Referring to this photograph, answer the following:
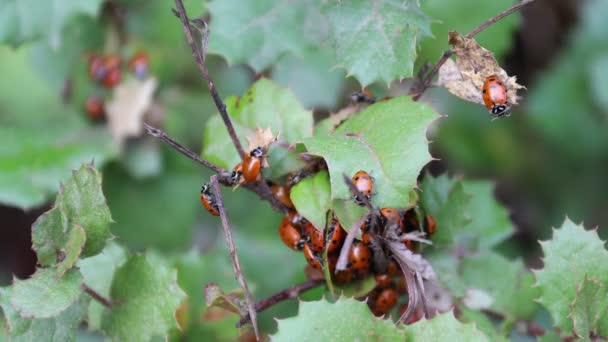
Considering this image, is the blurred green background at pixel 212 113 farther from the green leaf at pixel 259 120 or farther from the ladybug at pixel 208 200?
the ladybug at pixel 208 200

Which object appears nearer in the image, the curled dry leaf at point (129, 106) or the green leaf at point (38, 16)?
the green leaf at point (38, 16)

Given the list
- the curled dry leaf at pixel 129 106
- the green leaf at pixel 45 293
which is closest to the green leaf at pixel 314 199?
the green leaf at pixel 45 293

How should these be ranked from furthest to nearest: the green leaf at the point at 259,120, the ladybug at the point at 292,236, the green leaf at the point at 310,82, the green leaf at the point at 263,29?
the green leaf at the point at 310,82
the green leaf at the point at 263,29
the green leaf at the point at 259,120
the ladybug at the point at 292,236

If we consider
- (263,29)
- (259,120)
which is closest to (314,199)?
(259,120)

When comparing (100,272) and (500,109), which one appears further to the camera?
(100,272)

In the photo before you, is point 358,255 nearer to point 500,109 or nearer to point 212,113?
point 500,109

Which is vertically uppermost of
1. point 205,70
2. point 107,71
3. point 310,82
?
point 205,70
